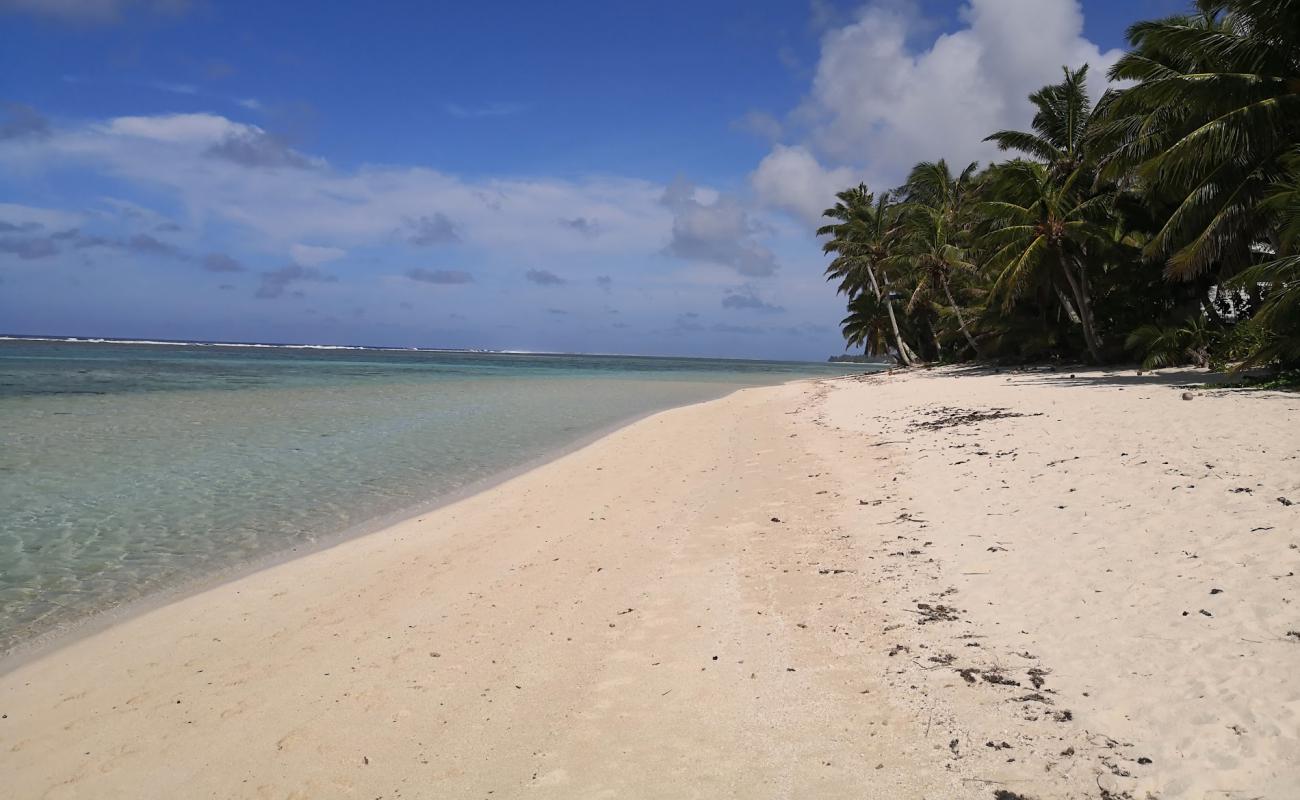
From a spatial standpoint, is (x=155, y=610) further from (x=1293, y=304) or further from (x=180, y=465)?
(x=1293, y=304)

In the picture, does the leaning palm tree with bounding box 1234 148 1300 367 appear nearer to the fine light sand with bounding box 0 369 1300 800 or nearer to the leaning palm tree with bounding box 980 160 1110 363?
the fine light sand with bounding box 0 369 1300 800

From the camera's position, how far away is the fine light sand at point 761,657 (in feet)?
11.3

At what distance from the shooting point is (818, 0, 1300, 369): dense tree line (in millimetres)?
13695

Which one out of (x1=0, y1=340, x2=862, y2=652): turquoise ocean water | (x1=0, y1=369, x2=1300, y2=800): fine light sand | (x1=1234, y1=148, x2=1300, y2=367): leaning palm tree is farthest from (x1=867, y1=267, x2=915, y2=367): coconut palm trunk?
(x1=0, y1=369, x2=1300, y2=800): fine light sand

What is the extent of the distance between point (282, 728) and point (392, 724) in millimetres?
695

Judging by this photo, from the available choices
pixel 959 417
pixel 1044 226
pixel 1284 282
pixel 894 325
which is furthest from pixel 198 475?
pixel 894 325

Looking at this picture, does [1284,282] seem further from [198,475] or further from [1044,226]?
[198,475]

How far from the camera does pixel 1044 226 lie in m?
23.5

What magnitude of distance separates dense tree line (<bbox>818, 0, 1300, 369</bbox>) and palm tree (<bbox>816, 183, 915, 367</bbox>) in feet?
0.51

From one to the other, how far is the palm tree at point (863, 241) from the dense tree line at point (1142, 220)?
0.15m

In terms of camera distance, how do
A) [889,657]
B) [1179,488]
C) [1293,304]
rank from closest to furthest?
[889,657] < [1179,488] < [1293,304]

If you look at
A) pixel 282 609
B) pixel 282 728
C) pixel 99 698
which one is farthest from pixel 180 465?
pixel 282 728

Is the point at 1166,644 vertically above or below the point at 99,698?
above

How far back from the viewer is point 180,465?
13.0m
